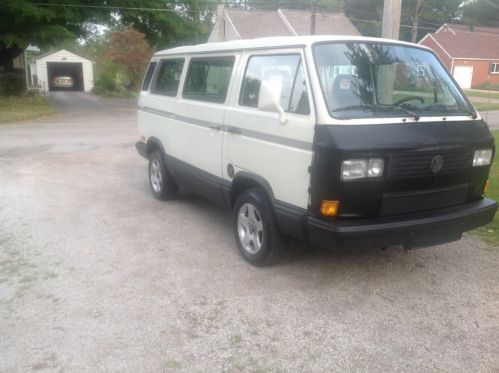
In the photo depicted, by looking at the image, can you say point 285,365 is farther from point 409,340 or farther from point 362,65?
point 362,65

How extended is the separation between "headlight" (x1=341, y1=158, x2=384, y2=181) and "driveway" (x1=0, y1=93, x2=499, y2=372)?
984 mm

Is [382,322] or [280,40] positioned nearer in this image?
[382,322]

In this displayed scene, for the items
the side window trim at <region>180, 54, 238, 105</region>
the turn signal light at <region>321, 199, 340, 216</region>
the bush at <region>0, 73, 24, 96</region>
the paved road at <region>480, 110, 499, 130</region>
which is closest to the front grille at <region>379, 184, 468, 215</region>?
the turn signal light at <region>321, 199, 340, 216</region>

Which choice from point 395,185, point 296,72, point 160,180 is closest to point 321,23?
point 160,180

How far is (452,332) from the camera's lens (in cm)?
359

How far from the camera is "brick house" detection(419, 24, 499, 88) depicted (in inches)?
1922

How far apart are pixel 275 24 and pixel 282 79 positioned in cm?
3637

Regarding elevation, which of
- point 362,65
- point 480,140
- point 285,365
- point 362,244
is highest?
point 362,65

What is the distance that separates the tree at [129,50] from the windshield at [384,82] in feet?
103

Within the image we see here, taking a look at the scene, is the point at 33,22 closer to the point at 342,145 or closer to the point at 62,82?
the point at 342,145

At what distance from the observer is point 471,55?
160ft

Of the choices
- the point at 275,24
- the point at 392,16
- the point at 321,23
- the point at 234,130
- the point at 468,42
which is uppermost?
the point at 321,23

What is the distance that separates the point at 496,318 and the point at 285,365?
5.86 ft

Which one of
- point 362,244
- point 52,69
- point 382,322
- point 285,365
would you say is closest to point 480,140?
point 362,244
